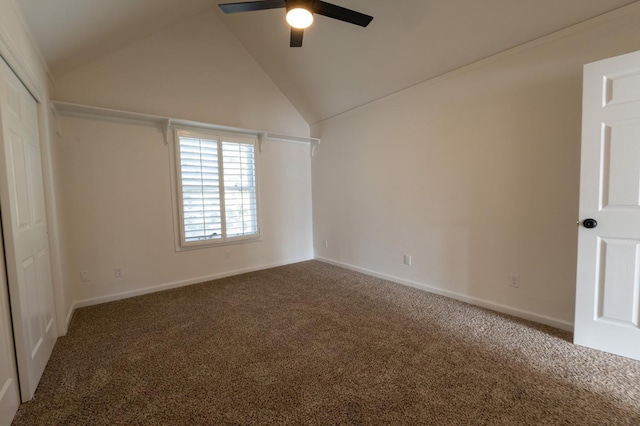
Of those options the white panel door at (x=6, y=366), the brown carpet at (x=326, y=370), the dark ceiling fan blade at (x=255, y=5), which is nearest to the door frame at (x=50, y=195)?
the brown carpet at (x=326, y=370)

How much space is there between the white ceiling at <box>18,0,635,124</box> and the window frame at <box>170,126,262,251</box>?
1170mm

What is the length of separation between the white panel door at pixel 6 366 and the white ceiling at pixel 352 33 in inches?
74.2

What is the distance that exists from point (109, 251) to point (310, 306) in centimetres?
253

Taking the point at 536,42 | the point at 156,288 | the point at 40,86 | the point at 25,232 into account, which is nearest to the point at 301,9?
the point at 536,42

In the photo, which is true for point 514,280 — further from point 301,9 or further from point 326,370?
point 301,9

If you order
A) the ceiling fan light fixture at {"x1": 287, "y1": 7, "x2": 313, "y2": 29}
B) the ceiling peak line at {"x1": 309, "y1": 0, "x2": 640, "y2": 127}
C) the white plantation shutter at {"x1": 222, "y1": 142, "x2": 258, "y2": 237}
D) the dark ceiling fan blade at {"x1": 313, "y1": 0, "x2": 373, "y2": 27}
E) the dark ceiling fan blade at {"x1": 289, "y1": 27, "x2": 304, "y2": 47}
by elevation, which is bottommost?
the white plantation shutter at {"x1": 222, "y1": 142, "x2": 258, "y2": 237}

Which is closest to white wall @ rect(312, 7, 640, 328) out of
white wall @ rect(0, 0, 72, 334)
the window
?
the window

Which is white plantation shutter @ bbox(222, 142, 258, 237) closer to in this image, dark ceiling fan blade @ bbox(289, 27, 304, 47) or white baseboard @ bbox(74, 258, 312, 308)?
white baseboard @ bbox(74, 258, 312, 308)

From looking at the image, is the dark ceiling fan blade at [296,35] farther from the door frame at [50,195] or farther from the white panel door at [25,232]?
the door frame at [50,195]

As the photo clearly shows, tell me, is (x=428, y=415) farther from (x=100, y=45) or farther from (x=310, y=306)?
(x=100, y=45)

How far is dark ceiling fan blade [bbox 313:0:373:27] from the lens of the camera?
2.07 metres

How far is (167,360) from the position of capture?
2.07 metres

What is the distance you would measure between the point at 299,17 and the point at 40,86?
7.40 ft

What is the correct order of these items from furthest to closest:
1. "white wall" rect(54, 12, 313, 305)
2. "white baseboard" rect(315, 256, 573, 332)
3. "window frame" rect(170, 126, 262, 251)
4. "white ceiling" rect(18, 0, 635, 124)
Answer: "window frame" rect(170, 126, 262, 251)
"white wall" rect(54, 12, 313, 305)
"white baseboard" rect(315, 256, 573, 332)
"white ceiling" rect(18, 0, 635, 124)
